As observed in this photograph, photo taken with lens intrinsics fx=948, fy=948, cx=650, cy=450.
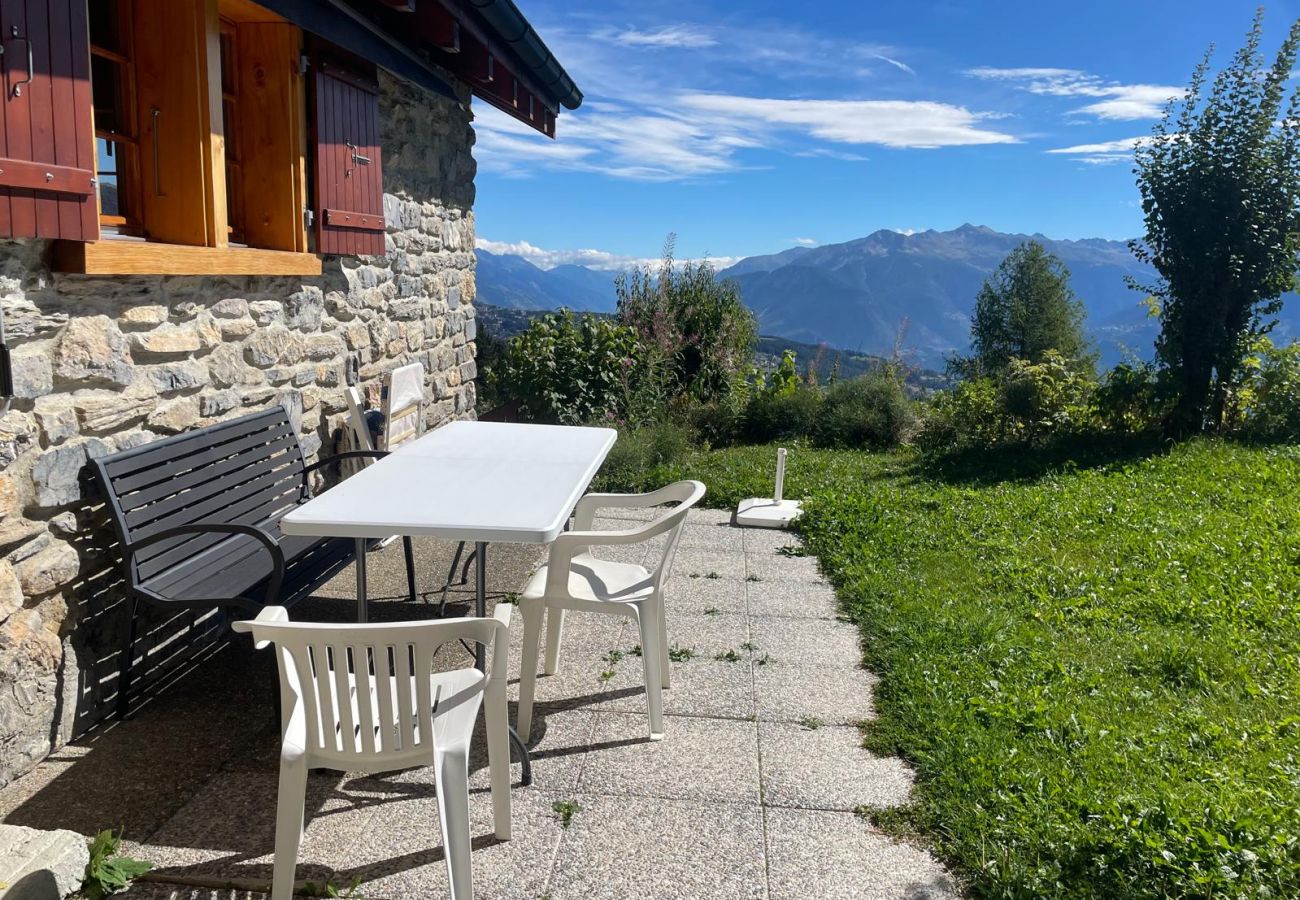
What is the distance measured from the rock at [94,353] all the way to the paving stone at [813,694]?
2.54 metres

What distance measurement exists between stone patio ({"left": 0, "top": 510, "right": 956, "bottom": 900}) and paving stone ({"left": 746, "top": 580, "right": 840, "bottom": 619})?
0.52m

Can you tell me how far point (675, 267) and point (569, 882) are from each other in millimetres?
9400

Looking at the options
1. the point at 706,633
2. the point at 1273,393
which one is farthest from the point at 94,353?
the point at 1273,393

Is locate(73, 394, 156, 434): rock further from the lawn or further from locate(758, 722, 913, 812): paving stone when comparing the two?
the lawn

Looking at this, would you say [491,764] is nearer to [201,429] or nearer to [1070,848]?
[1070,848]

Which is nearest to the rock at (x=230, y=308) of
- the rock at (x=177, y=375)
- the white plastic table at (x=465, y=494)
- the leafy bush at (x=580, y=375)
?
the rock at (x=177, y=375)

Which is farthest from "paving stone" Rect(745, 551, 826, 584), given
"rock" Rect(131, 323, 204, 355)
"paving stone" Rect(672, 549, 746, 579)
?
"rock" Rect(131, 323, 204, 355)

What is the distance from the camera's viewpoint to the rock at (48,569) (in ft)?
9.18

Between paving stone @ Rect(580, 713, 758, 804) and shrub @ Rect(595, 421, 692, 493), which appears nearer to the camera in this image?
paving stone @ Rect(580, 713, 758, 804)

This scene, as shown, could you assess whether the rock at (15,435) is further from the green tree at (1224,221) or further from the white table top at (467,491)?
the green tree at (1224,221)

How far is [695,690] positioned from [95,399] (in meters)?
2.35

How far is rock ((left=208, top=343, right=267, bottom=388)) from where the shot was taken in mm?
3883

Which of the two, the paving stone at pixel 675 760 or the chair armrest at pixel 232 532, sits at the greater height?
the chair armrest at pixel 232 532

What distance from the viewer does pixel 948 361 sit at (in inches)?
1084
